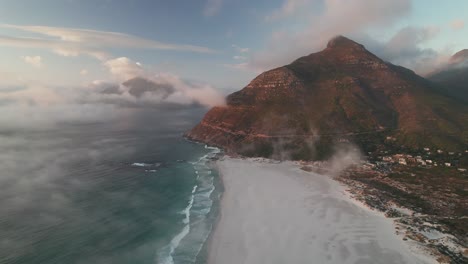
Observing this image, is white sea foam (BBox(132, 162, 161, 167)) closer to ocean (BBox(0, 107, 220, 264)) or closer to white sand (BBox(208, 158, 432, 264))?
ocean (BBox(0, 107, 220, 264))

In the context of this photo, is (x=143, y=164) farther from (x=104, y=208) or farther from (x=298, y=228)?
(x=298, y=228)

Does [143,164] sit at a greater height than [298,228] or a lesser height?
greater

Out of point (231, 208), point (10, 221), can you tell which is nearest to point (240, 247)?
point (231, 208)

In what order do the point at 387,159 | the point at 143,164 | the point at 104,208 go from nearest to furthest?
1. the point at 104,208
2. the point at 143,164
3. the point at 387,159

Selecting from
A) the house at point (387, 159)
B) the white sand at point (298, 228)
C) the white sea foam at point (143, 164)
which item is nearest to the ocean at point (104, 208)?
the white sea foam at point (143, 164)

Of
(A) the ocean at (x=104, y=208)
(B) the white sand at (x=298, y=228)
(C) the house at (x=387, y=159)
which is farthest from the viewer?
(C) the house at (x=387, y=159)

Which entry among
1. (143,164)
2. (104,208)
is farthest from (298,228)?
(143,164)

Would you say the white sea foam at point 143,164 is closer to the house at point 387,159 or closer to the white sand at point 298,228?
the white sand at point 298,228

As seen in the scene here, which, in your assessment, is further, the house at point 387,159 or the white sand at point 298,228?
the house at point 387,159
